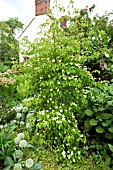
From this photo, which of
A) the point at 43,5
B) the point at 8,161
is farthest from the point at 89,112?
the point at 43,5

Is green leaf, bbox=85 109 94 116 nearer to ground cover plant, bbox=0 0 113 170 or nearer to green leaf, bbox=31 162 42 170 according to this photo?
ground cover plant, bbox=0 0 113 170

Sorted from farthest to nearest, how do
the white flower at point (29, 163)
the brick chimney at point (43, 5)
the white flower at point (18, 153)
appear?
1. the brick chimney at point (43, 5)
2. the white flower at point (18, 153)
3. the white flower at point (29, 163)

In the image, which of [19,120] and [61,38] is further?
[19,120]

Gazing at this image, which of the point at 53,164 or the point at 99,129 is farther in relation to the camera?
the point at 99,129

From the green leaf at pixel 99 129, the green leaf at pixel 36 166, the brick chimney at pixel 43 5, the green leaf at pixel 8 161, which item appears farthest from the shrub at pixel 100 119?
the brick chimney at pixel 43 5

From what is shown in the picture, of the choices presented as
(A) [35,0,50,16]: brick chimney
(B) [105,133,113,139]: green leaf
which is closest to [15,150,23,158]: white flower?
(B) [105,133,113,139]: green leaf

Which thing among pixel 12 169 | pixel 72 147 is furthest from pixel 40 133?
pixel 12 169

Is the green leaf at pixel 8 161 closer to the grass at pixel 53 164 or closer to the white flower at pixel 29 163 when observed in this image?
the white flower at pixel 29 163

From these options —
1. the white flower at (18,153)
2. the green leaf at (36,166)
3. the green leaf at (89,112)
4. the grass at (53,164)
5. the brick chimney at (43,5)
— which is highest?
the brick chimney at (43,5)

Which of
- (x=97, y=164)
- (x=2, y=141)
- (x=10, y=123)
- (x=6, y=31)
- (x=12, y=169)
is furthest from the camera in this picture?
(x=6, y=31)

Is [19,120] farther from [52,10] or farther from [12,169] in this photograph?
[52,10]

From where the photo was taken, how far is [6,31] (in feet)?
70.1

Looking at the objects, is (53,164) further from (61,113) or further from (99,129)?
(99,129)

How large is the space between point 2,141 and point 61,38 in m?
1.39
